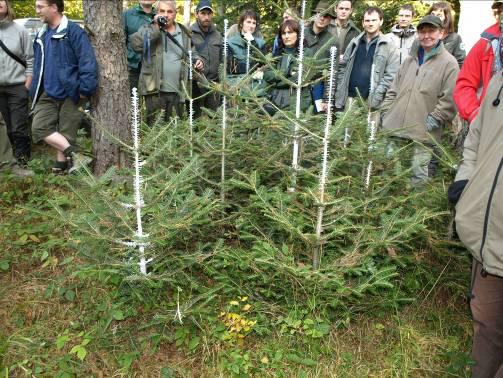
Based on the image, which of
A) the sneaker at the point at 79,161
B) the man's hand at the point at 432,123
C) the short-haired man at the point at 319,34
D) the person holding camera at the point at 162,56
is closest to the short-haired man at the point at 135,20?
the person holding camera at the point at 162,56

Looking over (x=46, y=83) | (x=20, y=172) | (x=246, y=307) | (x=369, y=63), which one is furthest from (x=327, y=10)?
(x=20, y=172)

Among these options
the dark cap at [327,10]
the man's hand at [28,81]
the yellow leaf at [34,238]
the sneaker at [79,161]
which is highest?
the dark cap at [327,10]

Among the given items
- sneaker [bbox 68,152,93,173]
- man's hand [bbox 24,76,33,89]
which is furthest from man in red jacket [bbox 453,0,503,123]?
man's hand [bbox 24,76,33,89]

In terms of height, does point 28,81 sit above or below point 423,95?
below

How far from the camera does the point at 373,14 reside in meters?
5.67

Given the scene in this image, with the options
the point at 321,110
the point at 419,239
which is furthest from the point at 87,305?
the point at 321,110

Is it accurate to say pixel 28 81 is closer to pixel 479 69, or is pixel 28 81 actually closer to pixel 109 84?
pixel 109 84

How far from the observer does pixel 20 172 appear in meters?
5.20

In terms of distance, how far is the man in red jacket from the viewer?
354 centimetres

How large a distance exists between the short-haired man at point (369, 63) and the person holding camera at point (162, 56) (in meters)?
1.96

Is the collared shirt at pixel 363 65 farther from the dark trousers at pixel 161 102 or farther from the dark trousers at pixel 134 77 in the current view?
the dark trousers at pixel 134 77

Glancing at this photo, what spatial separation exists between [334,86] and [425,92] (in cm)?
100

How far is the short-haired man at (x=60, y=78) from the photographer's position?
4.68m

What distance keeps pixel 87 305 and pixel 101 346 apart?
17.4 inches
